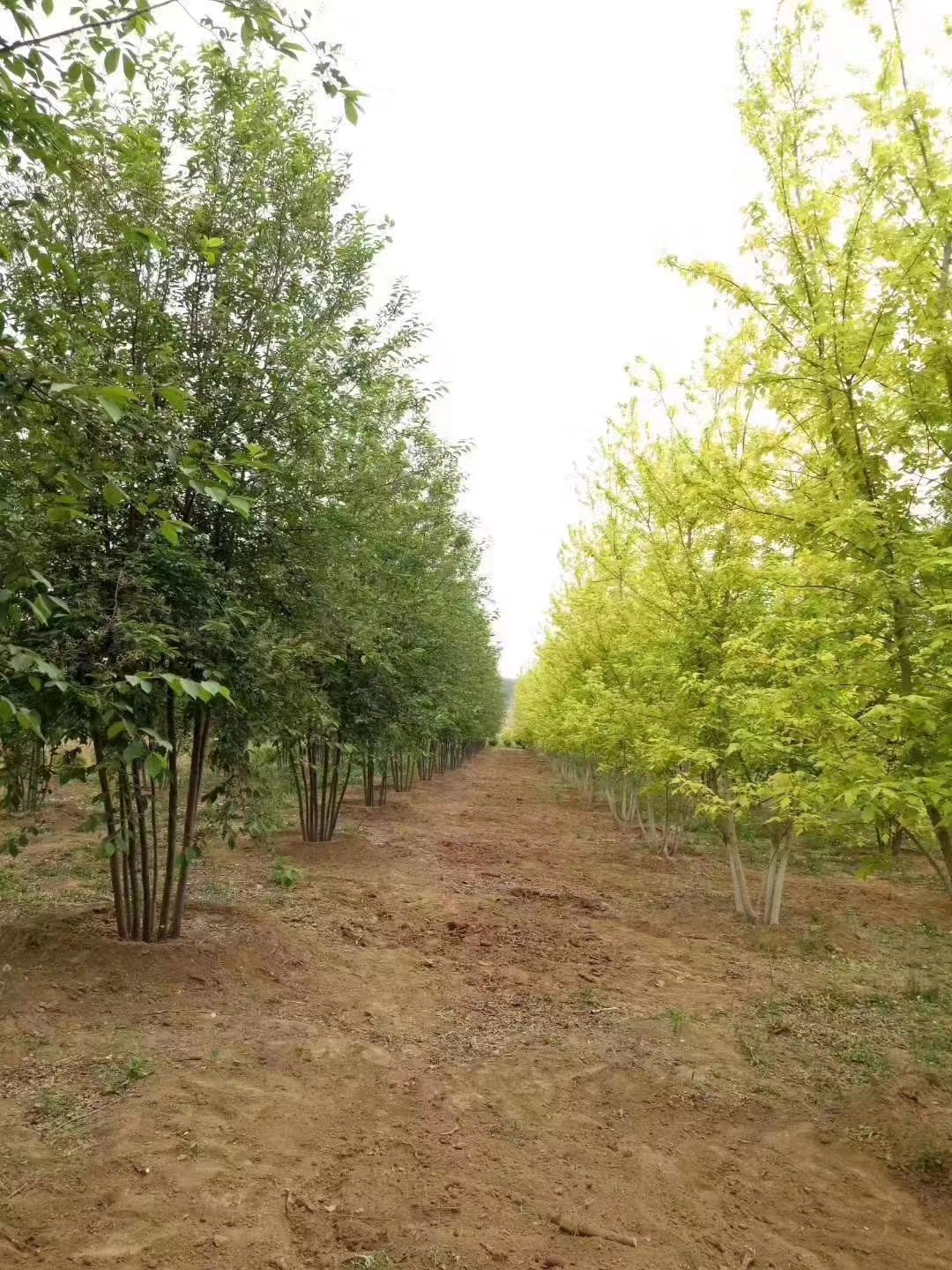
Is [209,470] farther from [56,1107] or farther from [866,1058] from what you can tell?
[866,1058]

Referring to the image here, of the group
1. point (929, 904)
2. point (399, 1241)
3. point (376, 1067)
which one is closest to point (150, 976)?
point (376, 1067)

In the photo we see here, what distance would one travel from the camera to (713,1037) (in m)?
6.04

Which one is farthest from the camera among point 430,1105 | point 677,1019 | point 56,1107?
point 677,1019

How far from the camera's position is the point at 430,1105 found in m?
4.70

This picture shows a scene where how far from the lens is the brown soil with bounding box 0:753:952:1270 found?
3488 mm

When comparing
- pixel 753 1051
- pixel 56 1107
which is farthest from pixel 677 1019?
pixel 56 1107

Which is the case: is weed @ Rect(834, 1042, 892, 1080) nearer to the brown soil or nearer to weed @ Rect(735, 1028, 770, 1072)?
the brown soil

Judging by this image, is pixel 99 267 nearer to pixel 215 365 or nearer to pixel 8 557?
pixel 215 365

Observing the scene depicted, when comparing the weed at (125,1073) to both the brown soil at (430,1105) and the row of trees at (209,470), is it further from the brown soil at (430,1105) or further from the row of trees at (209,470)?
the row of trees at (209,470)

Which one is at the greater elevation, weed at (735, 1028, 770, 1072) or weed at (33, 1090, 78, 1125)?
weed at (33, 1090, 78, 1125)

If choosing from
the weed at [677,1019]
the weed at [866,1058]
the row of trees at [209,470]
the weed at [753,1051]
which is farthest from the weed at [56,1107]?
the weed at [866,1058]

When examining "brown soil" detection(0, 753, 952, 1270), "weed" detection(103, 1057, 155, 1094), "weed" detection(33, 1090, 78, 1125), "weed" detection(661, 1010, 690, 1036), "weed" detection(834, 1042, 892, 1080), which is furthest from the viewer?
"weed" detection(661, 1010, 690, 1036)

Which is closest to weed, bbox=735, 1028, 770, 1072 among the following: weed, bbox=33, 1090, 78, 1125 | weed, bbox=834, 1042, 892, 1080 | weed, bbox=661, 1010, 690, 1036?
weed, bbox=661, 1010, 690, 1036

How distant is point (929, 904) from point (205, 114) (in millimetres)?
12814
